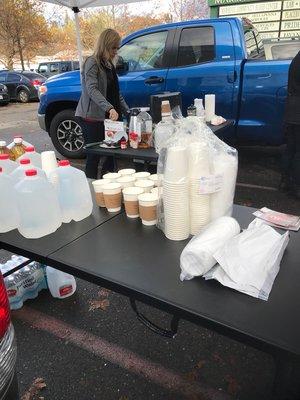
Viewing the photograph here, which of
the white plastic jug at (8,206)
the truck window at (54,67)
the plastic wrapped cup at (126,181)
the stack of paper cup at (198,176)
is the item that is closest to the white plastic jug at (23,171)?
the white plastic jug at (8,206)

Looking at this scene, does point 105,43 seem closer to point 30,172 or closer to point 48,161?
point 48,161

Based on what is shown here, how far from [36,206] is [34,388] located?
1011mm

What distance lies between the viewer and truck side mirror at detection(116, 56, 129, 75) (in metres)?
4.47

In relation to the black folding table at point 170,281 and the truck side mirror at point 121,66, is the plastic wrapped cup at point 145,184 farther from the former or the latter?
the truck side mirror at point 121,66

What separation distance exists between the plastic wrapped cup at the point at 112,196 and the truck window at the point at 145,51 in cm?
363

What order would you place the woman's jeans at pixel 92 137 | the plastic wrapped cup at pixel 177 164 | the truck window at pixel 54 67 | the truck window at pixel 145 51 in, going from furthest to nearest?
the truck window at pixel 54 67
the truck window at pixel 145 51
the woman's jeans at pixel 92 137
the plastic wrapped cup at pixel 177 164

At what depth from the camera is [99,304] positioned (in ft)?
7.66

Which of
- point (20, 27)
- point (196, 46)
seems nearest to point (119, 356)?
point (196, 46)

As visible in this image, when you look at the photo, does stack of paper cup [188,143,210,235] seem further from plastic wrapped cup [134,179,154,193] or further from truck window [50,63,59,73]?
truck window [50,63,59,73]

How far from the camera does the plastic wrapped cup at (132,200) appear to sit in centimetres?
156

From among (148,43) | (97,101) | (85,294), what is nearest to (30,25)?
(148,43)

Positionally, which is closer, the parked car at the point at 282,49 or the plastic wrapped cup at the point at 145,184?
the plastic wrapped cup at the point at 145,184


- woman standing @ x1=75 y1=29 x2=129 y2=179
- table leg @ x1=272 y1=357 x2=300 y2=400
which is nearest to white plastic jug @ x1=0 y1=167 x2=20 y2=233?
table leg @ x1=272 y1=357 x2=300 y2=400

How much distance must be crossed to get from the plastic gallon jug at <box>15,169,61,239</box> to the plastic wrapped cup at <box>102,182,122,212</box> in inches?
9.8
